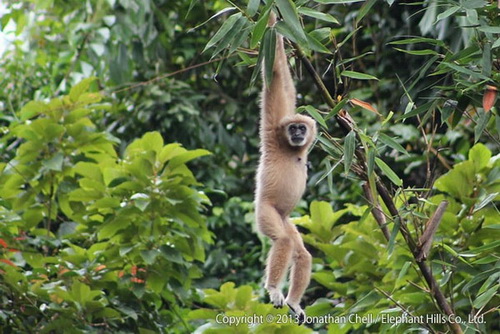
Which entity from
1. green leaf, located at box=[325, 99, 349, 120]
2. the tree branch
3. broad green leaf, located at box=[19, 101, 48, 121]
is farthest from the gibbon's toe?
broad green leaf, located at box=[19, 101, 48, 121]

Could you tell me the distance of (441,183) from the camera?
4.92 metres

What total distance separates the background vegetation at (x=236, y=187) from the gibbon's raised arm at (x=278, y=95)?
0.48 ft

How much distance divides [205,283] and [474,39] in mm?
4016

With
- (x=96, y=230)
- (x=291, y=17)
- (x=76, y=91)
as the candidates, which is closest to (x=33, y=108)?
(x=76, y=91)

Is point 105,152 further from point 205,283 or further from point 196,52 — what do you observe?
point 196,52

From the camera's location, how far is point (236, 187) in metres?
8.45

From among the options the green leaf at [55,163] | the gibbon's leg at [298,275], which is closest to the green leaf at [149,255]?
the green leaf at [55,163]

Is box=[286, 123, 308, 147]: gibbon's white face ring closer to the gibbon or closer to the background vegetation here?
the gibbon

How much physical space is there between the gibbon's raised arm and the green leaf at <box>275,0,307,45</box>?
4.29 ft

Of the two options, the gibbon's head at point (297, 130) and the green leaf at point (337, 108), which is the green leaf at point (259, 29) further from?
the gibbon's head at point (297, 130)

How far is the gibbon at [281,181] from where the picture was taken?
3965 mm

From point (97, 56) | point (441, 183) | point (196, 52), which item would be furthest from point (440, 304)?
point (196, 52)

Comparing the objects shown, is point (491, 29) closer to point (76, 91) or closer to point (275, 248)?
point (275, 248)

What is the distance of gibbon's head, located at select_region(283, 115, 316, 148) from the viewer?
3998mm
